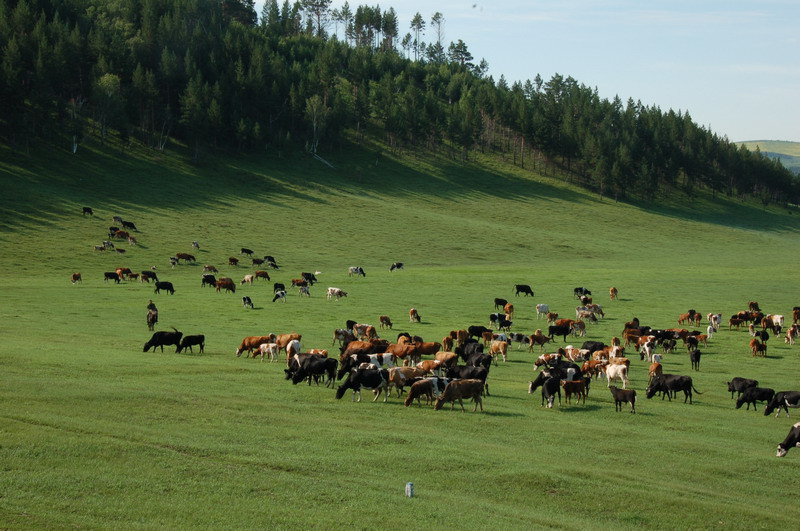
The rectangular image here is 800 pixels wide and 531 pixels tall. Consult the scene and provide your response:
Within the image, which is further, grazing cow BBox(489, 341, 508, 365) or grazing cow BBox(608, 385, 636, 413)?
grazing cow BBox(489, 341, 508, 365)

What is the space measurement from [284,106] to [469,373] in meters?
110

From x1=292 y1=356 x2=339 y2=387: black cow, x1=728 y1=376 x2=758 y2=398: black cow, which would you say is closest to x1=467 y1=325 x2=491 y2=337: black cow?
x1=728 y1=376 x2=758 y2=398: black cow

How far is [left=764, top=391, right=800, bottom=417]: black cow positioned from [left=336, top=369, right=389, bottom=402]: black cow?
41.1 ft

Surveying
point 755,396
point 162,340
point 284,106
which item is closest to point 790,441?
point 755,396

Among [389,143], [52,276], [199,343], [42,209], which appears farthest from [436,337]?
[389,143]

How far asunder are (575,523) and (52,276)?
169ft

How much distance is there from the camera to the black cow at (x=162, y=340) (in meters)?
31.9

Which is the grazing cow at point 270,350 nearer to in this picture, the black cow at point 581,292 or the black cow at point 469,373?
the black cow at point 469,373

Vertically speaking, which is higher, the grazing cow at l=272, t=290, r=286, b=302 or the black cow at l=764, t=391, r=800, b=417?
the black cow at l=764, t=391, r=800, b=417

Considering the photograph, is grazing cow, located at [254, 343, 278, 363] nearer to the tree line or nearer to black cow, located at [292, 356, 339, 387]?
black cow, located at [292, 356, 339, 387]

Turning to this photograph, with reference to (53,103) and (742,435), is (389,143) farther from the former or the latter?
(742,435)

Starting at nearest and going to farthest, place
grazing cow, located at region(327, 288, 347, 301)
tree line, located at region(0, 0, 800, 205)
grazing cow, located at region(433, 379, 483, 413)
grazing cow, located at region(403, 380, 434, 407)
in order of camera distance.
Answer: grazing cow, located at region(433, 379, 483, 413) → grazing cow, located at region(403, 380, 434, 407) → grazing cow, located at region(327, 288, 347, 301) → tree line, located at region(0, 0, 800, 205)

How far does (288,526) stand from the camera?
13.7m

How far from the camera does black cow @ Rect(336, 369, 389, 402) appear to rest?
944 inches
